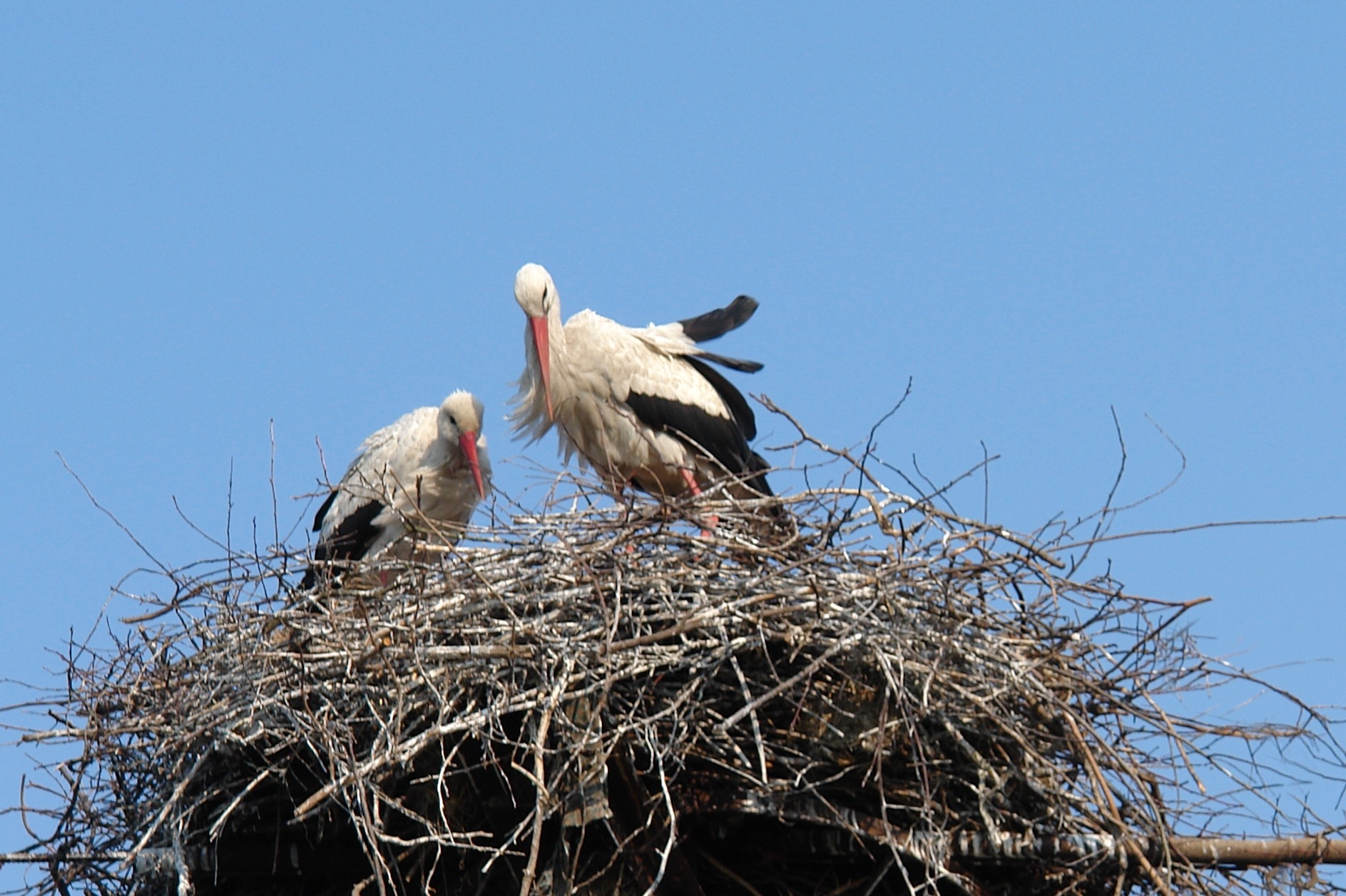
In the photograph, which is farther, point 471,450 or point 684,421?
point 684,421

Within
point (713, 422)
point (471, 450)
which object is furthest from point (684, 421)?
point (471, 450)

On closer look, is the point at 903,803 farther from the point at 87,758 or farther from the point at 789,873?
the point at 87,758

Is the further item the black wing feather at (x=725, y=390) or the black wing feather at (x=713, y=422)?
the black wing feather at (x=725, y=390)

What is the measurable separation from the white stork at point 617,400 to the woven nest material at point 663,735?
2.36m

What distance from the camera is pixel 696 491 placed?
7086 millimetres

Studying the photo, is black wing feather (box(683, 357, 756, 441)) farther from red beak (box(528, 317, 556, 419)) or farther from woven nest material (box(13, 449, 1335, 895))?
woven nest material (box(13, 449, 1335, 895))

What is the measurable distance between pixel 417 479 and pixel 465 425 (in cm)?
30

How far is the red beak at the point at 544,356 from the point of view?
747cm

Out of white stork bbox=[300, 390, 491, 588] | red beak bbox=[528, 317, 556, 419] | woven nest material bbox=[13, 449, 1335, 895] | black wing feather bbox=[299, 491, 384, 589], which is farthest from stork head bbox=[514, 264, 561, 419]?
woven nest material bbox=[13, 449, 1335, 895]

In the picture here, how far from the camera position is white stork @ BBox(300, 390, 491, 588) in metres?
7.36

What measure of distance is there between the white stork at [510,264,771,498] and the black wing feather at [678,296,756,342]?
0.81 ft

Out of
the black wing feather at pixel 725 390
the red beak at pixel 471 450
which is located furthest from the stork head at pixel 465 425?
the black wing feather at pixel 725 390

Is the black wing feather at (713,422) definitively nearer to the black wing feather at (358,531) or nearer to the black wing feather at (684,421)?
the black wing feather at (684,421)

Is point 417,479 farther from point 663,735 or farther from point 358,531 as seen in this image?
point 663,735
